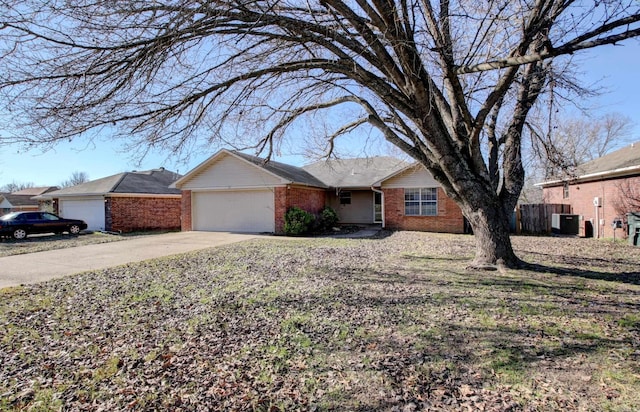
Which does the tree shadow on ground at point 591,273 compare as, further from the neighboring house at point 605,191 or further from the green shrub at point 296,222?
the green shrub at point 296,222

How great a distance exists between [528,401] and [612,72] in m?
7.69

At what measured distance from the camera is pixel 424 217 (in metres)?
17.1

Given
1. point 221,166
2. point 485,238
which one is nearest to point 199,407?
point 485,238

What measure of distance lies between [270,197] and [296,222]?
204 cm

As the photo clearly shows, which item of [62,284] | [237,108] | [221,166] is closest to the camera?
[62,284]

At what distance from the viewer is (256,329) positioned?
4414 millimetres

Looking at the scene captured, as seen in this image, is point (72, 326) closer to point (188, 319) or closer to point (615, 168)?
point (188, 319)

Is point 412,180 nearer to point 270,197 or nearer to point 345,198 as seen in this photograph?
point 345,198

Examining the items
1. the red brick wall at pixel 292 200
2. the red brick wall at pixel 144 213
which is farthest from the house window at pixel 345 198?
the red brick wall at pixel 144 213

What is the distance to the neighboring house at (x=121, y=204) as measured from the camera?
19453 mm

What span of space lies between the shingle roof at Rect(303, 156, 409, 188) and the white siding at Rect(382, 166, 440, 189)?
1.29 m

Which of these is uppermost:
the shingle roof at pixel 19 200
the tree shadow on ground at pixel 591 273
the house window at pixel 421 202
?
the shingle roof at pixel 19 200

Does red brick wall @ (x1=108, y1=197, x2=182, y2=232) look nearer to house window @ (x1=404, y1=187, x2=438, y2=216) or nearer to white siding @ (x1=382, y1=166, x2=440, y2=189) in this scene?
white siding @ (x1=382, y1=166, x2=440, y2=189)

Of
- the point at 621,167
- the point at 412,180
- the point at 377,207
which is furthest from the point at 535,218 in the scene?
the point at 377,207
